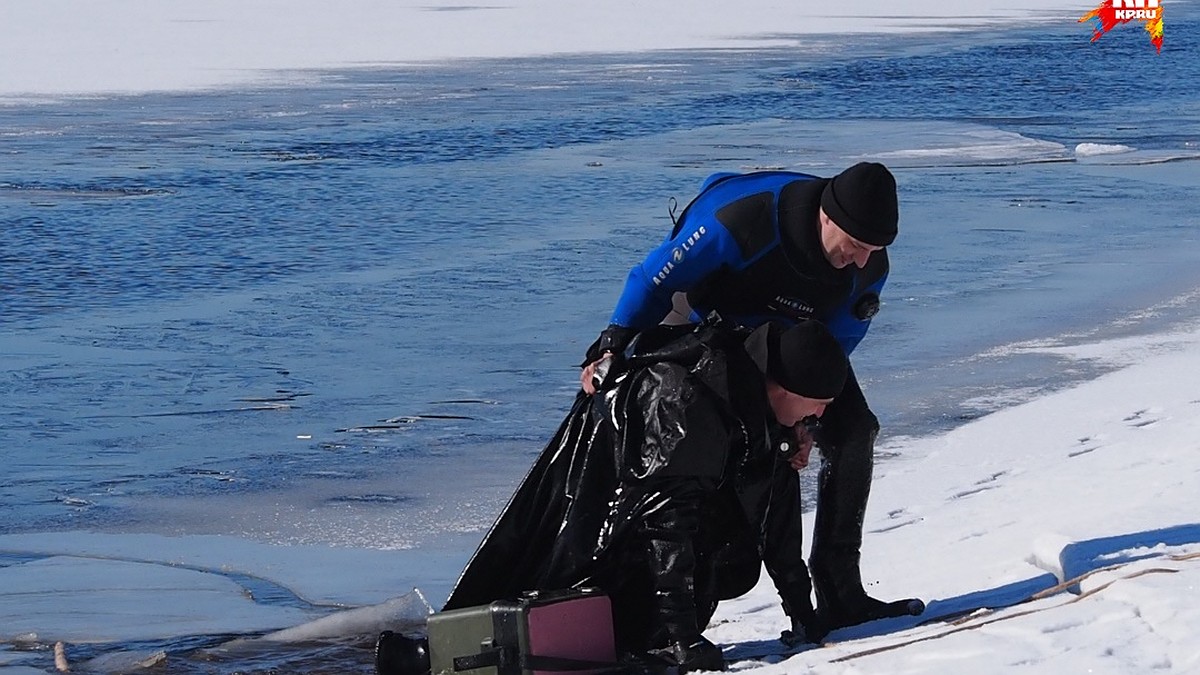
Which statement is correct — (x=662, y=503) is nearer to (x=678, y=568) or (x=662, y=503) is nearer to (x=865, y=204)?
(x=678, y=568)

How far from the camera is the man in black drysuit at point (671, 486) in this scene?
3.57m

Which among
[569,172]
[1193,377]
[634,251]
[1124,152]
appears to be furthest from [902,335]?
[1124,152]

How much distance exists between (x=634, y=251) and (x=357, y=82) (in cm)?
1086

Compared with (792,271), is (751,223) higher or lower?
higher

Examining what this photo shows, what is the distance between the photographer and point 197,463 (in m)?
6.04

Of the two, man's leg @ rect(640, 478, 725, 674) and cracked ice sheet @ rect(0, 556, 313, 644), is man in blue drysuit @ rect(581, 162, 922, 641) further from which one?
cracked ice sheet @ rect(0, 556, 313, 644)

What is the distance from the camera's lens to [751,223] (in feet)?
12.1

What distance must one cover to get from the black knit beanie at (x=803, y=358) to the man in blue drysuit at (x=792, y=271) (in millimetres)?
186

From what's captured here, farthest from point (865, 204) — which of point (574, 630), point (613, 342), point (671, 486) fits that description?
point (574, 630)

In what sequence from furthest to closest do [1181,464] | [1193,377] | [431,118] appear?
[431,118], [1193,377], [1181,464]

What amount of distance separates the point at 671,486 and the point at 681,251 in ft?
1.67

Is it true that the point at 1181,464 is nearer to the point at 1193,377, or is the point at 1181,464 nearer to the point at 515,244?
the point at 1193,377

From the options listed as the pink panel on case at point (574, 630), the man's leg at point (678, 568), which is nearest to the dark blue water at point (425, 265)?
the pink panel on case at point (574, 630)

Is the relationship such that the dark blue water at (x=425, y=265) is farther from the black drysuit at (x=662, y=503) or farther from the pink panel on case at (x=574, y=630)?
the pink panel on case at (x=574, y=630)
